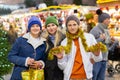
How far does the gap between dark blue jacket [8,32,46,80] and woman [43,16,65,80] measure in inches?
2.9

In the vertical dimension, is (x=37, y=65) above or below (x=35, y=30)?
below

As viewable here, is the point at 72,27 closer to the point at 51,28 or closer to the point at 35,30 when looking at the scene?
the point at 51,28

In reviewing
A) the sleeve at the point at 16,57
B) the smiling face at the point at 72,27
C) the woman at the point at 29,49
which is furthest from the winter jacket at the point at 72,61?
the sleeve at the point at 16,57

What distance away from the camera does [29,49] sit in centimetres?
402

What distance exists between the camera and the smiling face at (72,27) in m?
3.83

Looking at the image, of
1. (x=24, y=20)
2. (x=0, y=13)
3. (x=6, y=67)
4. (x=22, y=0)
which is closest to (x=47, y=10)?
(x=24, y=20)

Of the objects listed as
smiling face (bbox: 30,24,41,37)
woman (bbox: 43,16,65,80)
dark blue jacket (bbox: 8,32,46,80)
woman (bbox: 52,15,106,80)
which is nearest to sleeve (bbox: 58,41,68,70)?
woman (bbox: 52,15,106,80)

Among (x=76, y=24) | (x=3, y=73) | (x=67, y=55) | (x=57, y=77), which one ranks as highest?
(x=76, y=24)

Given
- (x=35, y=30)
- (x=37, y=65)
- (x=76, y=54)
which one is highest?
(x=35, y=30)

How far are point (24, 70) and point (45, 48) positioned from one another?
0.31 meters

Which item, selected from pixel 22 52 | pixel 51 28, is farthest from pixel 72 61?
pixel 22 52

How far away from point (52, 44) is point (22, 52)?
320mm

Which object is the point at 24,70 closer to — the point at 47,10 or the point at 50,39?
the point at 50,39

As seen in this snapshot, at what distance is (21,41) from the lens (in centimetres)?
404
